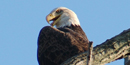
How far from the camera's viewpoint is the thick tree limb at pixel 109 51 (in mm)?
3230

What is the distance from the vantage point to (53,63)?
539 centimetres

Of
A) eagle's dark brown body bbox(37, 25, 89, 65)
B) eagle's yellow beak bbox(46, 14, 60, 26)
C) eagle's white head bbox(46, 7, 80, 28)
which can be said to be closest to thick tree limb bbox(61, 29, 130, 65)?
eagle's dark brown body bbox(37, 25, 89, 65)

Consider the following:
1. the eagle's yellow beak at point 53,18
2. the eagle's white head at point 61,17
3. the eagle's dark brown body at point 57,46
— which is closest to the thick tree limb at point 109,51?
the eagle's dark brown body at point 57,46

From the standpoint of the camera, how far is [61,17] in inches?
286

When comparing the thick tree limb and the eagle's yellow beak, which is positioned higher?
the eagle's yellow beak

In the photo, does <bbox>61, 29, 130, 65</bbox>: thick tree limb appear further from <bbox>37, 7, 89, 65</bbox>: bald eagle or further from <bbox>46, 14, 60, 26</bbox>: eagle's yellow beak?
<bbox>46, 14, 60, 26</bbox>: eagle's yellow beak

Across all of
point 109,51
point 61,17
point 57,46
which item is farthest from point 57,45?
point 109,51

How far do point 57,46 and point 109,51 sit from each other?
229cm

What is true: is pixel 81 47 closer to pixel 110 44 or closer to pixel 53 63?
pixel 53 63

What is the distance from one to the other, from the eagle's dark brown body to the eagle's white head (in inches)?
43.2

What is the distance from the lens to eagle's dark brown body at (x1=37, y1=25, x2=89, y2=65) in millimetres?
5418

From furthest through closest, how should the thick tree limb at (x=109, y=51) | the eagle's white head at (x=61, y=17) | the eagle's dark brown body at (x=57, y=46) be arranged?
1. the eagle's white head at (x=61, y=17)
2. the eagle's dark brown body at (x=57, y=46)
3. the thick tree limb at (x=109, y=51)

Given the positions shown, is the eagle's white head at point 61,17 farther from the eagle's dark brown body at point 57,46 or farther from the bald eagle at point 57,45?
the eagle's dark brown body at point 57,46

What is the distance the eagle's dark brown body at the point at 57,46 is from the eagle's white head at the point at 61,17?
1.10 meters
